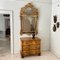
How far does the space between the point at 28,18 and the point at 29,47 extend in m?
1.51

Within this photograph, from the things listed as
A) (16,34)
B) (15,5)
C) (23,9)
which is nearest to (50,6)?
(23,9)

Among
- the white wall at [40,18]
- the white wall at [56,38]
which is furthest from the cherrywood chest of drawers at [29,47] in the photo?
the white wall at [56,38]

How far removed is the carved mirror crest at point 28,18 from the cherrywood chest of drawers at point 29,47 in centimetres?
70

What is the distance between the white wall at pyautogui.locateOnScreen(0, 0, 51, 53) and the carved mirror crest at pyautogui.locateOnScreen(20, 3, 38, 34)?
0.20 meters

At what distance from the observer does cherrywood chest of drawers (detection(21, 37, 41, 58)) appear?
5.31 meters

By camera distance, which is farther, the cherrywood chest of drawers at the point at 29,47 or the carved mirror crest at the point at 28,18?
the carved mirror crest at the point at 28,18

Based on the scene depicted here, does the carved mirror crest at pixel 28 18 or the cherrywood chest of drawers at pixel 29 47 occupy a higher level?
the carved mirror crest at pixel 28 18

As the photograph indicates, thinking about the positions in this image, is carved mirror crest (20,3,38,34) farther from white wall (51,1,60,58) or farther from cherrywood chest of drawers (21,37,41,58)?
white wall (51,1,60,58)

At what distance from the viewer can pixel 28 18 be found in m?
5.88

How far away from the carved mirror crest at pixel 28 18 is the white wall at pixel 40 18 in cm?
20

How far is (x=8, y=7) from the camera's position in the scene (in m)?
5.67

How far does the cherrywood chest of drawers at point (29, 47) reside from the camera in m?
5.31

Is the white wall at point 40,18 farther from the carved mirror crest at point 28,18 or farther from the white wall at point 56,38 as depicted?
the white wall at point 56,38

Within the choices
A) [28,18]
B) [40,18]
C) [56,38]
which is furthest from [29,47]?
[40,18]
